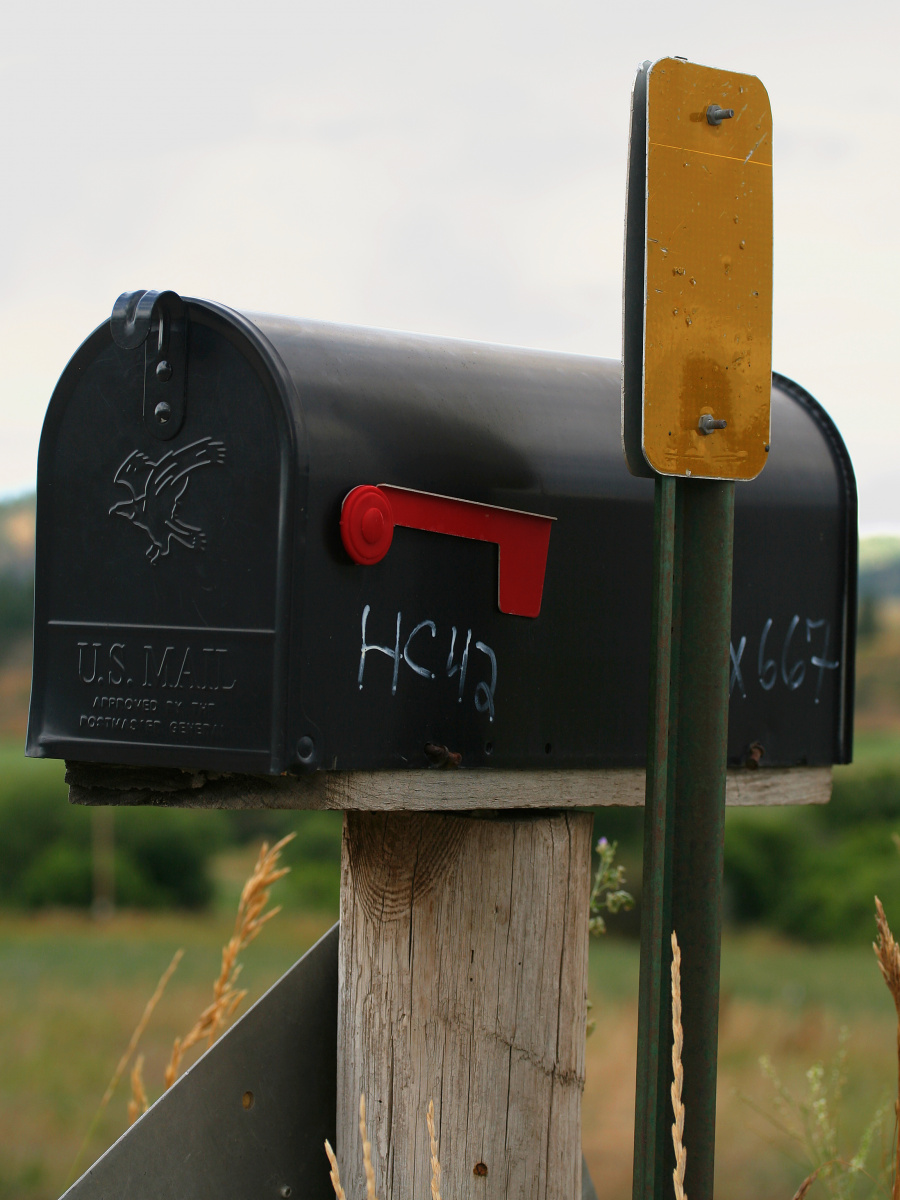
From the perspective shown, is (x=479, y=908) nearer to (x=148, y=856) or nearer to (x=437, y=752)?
(x=437, y=752)

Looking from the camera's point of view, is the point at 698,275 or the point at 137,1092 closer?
the point at 698,275

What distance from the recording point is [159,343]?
4.95 ft

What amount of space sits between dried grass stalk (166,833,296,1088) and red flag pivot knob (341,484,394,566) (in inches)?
17.1

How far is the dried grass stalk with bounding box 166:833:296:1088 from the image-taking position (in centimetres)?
168

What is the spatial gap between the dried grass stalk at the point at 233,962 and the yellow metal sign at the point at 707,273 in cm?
71

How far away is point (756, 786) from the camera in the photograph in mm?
1907

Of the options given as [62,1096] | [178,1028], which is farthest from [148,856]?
[62,1096]

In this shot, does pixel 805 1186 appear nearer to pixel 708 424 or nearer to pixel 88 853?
pixel 708 424

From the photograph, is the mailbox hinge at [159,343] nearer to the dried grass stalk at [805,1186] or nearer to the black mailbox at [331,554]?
the black mailbox at [331,554]

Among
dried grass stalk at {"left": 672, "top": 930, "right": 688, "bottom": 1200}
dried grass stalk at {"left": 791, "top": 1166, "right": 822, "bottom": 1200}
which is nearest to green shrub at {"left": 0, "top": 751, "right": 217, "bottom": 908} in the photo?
dried grass stalk at {"left": 791, "top": 1166, "right": 822, "bottom": 1200}

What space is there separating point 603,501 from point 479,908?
52 cm

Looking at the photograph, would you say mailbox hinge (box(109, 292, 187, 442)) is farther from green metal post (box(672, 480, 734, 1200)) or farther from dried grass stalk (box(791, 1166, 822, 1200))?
dried grass stalk (box(791, 1166, 822, 1200))

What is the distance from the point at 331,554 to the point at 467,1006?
0.59 metres

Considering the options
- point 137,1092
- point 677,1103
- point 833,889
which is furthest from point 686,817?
point 833,889
